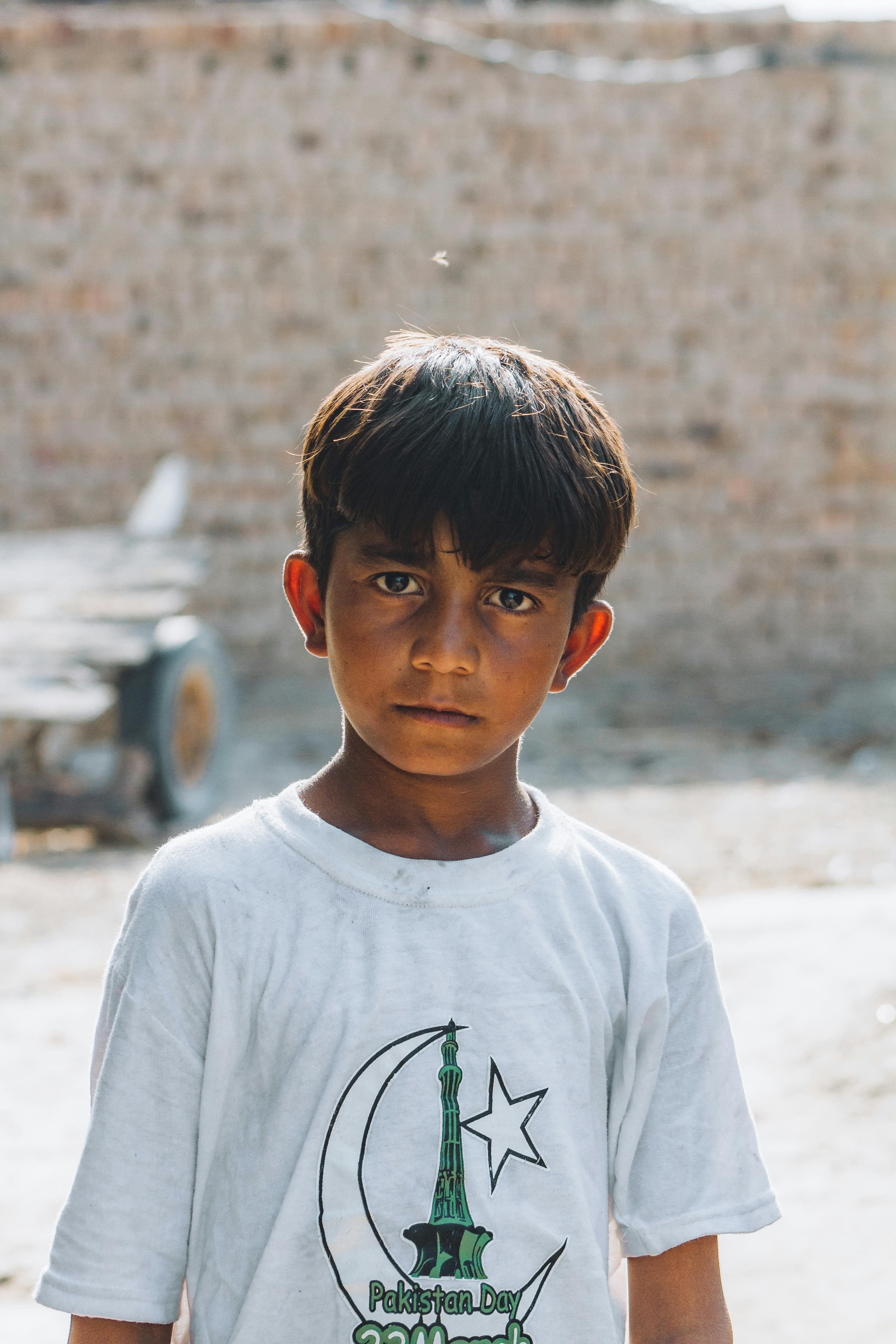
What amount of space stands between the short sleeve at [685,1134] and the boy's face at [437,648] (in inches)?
10.2

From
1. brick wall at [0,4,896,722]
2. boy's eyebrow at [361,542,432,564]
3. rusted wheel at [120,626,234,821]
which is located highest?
brick wall at [0,4,896,722]

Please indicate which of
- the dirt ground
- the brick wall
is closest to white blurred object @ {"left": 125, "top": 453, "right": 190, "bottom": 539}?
the dirt ground

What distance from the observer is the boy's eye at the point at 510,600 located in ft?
3.58

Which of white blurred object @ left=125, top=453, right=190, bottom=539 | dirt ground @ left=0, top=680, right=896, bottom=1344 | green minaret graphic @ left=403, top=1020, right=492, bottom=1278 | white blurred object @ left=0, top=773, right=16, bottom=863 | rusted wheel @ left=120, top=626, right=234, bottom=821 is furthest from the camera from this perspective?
white blurred object @ left=125, top=453, right=190, bottom=539

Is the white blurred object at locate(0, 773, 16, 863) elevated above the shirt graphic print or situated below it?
above

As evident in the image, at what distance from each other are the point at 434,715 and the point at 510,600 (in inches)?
4.5

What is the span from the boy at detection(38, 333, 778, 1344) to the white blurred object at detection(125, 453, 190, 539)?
5317 millimetres

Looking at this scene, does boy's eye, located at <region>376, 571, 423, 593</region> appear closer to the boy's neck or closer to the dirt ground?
the boy's neck

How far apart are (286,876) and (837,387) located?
24.8 ft

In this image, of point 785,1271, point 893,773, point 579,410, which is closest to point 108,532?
point 893,773

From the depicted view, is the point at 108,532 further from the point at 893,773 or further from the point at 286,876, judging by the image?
the point at 286,876

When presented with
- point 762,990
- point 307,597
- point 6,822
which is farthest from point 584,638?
point 6,822

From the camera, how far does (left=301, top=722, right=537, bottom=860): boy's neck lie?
111 centimetres

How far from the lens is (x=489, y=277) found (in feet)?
26.1
